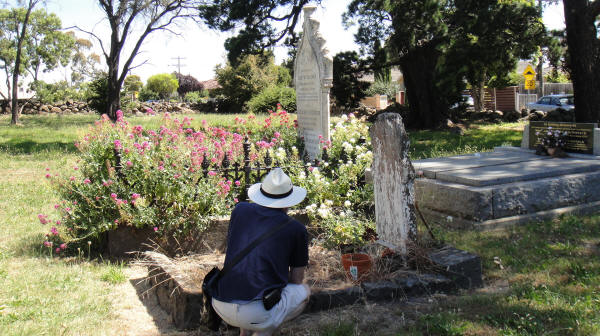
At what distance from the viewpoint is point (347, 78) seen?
20.9m

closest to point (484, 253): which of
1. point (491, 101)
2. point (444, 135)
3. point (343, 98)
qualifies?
point (444, 135)

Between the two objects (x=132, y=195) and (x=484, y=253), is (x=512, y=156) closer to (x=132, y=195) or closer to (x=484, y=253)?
(x=484, y=253)

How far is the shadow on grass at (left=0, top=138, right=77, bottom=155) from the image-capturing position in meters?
14.9

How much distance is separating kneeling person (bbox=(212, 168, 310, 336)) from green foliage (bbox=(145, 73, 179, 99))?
72310 millimetres

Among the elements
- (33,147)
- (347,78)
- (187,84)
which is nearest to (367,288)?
(33,147)

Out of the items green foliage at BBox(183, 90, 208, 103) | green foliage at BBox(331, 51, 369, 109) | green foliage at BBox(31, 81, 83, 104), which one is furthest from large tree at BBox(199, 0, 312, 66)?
green foliage at BBox(183, 90, 208, 103)

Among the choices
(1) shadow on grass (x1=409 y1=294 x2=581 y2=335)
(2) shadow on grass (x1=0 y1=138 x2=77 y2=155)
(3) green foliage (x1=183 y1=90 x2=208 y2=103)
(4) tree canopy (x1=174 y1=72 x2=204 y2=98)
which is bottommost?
(1) shadow on grass (x1=409 y1=294 x2=581 y2=335)

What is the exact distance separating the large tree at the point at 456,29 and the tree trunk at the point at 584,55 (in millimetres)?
3547

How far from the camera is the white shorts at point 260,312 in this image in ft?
11.2

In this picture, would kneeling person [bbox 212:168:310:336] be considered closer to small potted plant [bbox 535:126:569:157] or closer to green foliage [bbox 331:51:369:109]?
small potted plant [bbox 535:126:569:157]

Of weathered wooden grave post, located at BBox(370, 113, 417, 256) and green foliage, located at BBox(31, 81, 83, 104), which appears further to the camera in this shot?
green foliage, located at BBox(31, 81, 83, 104)

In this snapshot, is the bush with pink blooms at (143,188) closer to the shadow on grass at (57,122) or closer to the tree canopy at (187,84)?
the shadow on grass at (57,122)

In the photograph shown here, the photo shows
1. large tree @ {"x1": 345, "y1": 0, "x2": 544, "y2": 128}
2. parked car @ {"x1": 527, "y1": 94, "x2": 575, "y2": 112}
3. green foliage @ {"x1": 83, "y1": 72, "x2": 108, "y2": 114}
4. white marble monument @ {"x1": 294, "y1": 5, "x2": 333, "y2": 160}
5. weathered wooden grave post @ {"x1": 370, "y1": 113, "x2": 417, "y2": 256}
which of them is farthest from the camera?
parked car @ {"x1": 527, "y1": 94, "x2": 575, "y2": 112}

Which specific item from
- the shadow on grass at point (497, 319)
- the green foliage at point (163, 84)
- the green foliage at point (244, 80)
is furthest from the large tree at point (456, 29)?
the green foliage at point (163, 84)
